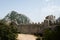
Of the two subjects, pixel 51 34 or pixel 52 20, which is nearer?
pixel 51 34

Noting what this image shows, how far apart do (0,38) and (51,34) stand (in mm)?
12712

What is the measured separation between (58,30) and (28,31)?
2654cm

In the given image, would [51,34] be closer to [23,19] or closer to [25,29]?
[25,29]

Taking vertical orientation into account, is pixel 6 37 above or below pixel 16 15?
below

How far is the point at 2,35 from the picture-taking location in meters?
27.2

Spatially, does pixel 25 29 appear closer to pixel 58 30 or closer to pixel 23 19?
pixel 23 19

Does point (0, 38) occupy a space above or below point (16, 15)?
below

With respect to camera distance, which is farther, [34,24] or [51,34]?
[34,24]

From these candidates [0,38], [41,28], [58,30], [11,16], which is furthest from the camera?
[11,16]

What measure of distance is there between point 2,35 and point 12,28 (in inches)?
69.7

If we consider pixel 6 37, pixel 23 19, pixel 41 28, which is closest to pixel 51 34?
pixel 6 37

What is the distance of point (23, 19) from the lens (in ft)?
171

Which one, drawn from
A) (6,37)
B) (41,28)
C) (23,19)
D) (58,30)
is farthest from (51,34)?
(23,19)

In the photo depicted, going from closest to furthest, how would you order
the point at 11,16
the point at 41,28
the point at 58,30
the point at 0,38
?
the point at 58,30 < the point at 0,38 < the point at 41,28 < the point at 11,16
